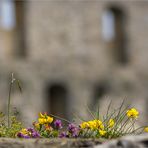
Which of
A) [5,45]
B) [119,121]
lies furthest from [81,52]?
[119,121]

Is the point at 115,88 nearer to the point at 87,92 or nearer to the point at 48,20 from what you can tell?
the point at 87,92

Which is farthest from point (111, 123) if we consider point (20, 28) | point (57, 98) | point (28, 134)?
point (57, 98)

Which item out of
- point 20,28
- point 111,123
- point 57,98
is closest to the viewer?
point 111,123

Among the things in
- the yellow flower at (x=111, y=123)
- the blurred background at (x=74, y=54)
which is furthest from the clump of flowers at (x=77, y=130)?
the blurred background at (x=74, y=54)

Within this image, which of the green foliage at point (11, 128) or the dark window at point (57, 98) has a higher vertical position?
the green foliage at point (11, 128)

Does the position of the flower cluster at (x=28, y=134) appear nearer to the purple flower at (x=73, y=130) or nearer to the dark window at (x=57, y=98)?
the purple flower at (x=73, y=130)

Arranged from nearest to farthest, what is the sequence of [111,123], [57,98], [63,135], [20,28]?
[63,135] → [111,123] → [20,28] → [57,98]

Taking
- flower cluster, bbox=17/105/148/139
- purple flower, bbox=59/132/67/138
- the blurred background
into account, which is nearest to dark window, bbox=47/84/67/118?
the blurred background

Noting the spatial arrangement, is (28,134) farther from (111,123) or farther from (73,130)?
(111,123)

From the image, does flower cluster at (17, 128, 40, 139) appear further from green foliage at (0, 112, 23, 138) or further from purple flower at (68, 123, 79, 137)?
purple flower at (68, 123, 79, 137)

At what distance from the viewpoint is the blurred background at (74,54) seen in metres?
16.6

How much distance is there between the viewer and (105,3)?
1862 cm

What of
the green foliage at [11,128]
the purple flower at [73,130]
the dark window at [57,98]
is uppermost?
the purple flower at [73,130]

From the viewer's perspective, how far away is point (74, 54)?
58.3 ft
